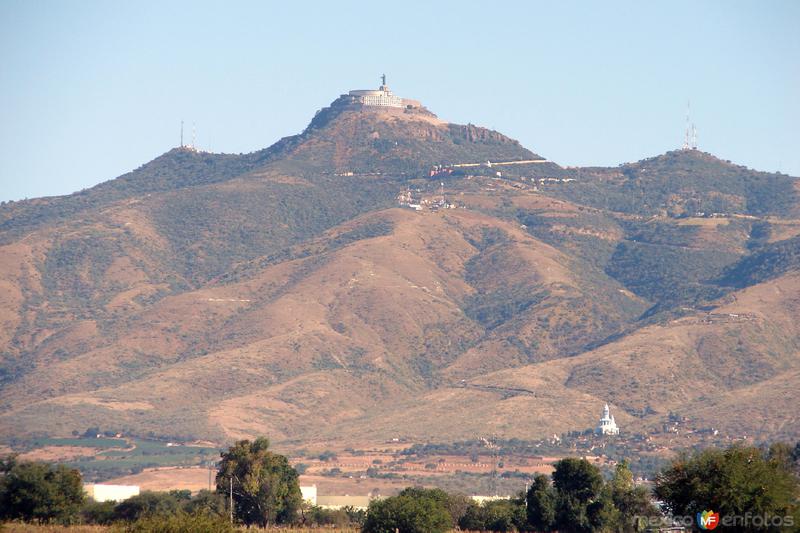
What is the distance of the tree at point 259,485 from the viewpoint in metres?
103

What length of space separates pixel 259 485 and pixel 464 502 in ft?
52.0

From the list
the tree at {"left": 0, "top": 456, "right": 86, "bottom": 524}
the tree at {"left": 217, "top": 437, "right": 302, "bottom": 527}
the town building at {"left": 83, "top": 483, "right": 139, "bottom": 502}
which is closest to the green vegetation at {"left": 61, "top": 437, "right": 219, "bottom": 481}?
the town building at {"left": 83, "top": 483, "right": 139, "bottom": 502}

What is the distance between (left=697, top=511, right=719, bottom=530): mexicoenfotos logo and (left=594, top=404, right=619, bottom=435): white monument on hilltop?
12739 centimetres

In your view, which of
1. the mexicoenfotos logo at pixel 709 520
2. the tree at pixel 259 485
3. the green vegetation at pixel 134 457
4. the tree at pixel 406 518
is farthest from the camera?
the green vegetation at pixel 134 457

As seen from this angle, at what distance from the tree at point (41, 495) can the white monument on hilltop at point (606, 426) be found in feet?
329

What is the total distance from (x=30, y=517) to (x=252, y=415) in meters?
104

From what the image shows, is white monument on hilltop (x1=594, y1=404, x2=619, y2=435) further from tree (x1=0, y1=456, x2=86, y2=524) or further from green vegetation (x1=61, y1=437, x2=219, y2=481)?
tree (x1=0, y1=456, x2=86, y2=524)

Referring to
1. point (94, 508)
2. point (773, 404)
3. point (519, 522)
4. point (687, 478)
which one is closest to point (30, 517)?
point (94, 508)

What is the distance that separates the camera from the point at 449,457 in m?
184

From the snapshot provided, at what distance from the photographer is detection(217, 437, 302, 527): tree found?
339 ft

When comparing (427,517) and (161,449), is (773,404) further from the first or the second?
(427,517)

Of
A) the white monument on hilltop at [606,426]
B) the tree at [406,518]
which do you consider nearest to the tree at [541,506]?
the tree at [406,518]

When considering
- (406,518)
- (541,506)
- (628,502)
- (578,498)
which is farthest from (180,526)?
Result: (628,502)

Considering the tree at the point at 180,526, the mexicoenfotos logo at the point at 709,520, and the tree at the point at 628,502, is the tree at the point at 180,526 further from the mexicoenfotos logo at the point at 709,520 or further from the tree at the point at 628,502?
the tree at the point at 628,502
